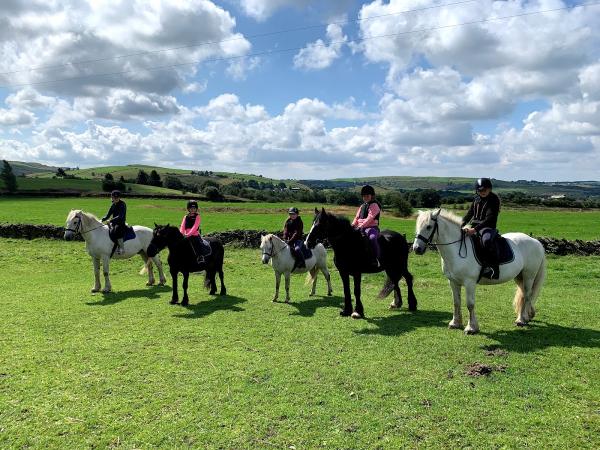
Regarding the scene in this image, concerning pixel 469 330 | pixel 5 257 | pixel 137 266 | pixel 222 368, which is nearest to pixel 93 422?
pixel 222 368

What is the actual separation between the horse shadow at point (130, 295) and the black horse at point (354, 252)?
6141 mm

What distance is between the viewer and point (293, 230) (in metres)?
12.0

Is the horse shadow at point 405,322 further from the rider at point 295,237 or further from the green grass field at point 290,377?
the rider at point 295,237

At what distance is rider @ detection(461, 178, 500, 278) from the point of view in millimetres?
8062

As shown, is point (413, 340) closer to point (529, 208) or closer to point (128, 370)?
point (128, 370)

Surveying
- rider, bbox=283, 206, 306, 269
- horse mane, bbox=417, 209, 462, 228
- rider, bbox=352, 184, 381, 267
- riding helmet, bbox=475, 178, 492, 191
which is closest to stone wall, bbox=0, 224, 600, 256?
rider, bbox=283, 206, 306, 269

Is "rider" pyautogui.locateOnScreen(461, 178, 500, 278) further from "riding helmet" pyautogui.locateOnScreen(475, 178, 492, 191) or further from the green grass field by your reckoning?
the green grass field

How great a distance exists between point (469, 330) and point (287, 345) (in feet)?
12.3

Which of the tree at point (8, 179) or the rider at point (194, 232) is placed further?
the tree at point (8, 179)

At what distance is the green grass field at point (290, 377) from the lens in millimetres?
4582

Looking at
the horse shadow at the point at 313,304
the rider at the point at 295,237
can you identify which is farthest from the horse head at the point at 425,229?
the rider at the point at 295,237

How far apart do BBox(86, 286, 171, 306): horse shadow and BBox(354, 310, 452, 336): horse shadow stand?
701 centimetres

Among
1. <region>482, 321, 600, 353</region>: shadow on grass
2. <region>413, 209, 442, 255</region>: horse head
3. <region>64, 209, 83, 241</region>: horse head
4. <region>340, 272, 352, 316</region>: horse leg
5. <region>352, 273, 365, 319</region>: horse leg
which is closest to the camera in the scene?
<region>482, 321, 600, 353</region>: shadow on grass

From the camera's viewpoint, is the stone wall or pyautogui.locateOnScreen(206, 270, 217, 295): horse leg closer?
pyautogui.locateOnScreen(206, 270, 217, 295): horse leg
